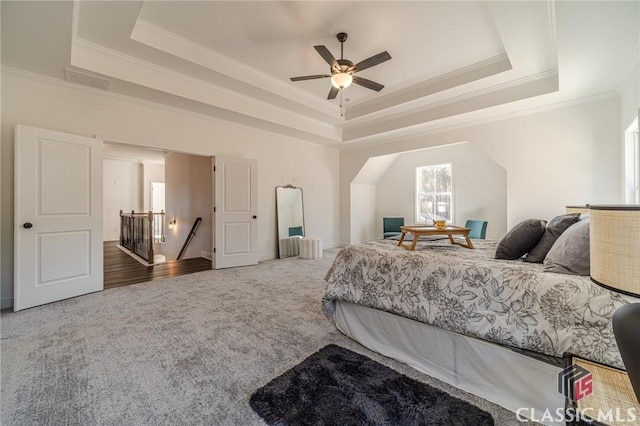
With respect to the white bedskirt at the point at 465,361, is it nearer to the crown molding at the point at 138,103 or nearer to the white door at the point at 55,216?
the white door at the point at 55,216

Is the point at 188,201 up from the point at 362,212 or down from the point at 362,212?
up

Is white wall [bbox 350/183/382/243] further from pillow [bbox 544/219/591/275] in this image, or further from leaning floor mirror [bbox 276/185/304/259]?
pillow [bbox 544/219/591/275]

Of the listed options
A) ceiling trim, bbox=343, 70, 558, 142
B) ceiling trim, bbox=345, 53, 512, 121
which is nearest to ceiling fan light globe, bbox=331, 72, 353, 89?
ceiling trim, bbox=345, 53, 512, 121

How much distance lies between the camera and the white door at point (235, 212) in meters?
4.70

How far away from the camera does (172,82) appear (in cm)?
368

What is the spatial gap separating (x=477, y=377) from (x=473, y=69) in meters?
4.03

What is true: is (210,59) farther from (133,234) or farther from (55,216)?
(133,234)

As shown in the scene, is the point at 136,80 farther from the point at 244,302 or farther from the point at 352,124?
the point at 352,124

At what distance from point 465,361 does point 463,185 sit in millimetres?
5306

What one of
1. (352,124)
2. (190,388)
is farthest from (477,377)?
(352,124)

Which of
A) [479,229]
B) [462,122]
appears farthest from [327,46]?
[479,229]

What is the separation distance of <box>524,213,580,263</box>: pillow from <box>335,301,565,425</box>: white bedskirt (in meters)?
0.79

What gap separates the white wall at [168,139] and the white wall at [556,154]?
10.9 ft

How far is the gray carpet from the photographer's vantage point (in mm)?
1458
